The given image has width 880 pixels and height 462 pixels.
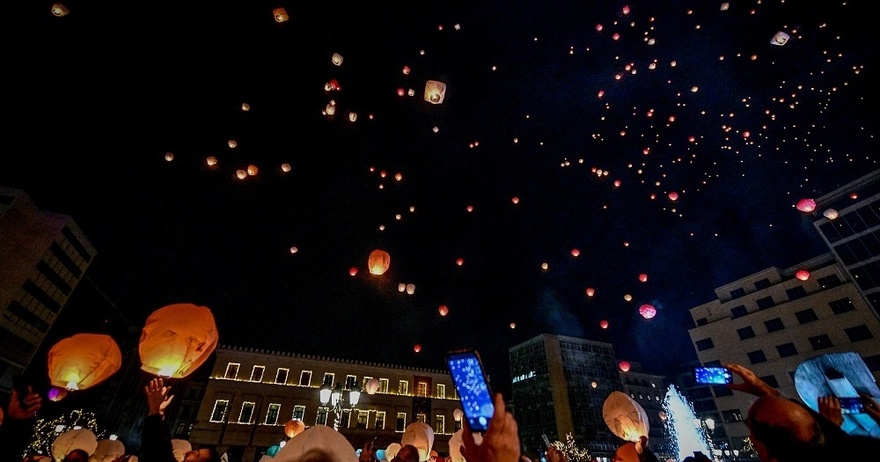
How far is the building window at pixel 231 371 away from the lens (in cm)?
2883

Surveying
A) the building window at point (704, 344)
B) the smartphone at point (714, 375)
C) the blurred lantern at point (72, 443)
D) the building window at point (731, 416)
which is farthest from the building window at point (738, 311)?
the blurred lantern at point (72, 443)

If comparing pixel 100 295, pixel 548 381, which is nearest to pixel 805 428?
pixel 548 381

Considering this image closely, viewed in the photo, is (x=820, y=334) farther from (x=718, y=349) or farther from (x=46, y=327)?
(x=46, y=327)

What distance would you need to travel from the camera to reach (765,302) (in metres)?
34.9

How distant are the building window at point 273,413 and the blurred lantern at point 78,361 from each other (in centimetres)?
2777

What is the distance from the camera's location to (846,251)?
96.7 feet

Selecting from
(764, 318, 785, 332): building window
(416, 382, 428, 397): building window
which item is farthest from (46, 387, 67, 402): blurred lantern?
(764, 318, 785, 332): building window

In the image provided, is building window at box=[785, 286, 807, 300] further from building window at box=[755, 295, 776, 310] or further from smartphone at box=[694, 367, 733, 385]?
smartphone at box=[694, 367, 733, 385]

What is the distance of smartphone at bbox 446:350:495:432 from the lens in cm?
238

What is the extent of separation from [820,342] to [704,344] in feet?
31.9

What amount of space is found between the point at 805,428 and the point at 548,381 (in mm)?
51032

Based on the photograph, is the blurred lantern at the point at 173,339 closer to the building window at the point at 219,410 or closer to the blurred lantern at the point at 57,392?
the blurred lantern at the point at 57,392

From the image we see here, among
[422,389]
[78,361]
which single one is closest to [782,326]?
[422,389]

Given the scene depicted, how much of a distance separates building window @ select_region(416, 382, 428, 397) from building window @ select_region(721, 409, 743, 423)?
29.6m
